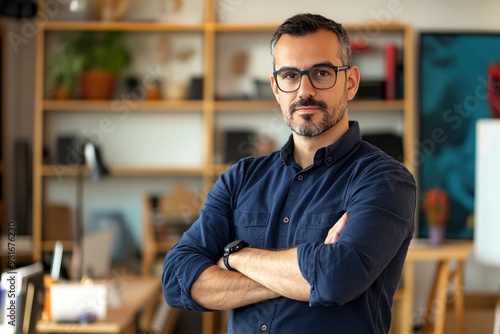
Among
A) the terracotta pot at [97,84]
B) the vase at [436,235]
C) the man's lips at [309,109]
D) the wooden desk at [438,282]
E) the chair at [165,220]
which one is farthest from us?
the chair at [165,220]

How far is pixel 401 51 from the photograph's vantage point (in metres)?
6.44

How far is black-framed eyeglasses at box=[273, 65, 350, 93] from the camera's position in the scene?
82.7 inches

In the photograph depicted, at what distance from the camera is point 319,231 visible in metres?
2.04

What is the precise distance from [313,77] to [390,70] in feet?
14.0

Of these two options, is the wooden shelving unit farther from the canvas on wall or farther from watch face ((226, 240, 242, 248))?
watch face ((226, 240, 242, 248))

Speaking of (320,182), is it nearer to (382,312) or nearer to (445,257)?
(382,312)

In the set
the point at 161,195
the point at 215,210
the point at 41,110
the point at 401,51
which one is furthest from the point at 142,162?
the point at 215,210

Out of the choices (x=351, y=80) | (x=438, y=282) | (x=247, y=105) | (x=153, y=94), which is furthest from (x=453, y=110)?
(x=351, y=80)

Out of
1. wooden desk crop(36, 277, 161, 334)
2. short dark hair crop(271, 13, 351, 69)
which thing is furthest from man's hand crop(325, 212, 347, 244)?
wooden desk crop(36, 277, 161, 334)

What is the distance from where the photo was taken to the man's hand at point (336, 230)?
1.96m

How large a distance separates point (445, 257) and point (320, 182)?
3.68 metres

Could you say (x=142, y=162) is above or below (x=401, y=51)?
below

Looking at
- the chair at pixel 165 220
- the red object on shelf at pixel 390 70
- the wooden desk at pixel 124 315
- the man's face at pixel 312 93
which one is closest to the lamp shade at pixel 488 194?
the wooden desk at pixel 124 315

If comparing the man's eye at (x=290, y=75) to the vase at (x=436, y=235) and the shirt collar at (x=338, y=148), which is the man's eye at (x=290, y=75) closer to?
the shirt collar at (x=338, y=148)
